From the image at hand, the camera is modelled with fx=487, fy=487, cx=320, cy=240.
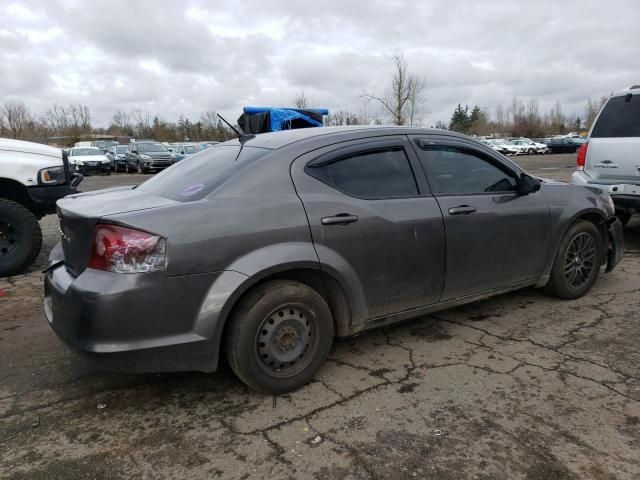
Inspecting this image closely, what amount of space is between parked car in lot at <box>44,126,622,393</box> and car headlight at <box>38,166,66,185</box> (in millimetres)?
2838

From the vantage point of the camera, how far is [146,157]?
83.4ft

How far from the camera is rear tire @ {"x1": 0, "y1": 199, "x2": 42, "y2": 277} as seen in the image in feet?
17.7

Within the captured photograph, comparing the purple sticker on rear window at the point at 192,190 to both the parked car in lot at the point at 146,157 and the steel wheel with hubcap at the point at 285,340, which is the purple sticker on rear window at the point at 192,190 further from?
the parked car in lot at the point at 146,157

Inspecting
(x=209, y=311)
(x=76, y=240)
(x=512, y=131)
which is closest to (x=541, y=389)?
(x=209, y=311)

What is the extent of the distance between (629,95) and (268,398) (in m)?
6.11

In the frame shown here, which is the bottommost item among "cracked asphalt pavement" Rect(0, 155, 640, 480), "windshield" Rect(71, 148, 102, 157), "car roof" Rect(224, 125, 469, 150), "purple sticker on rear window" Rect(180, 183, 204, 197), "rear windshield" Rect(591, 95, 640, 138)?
"cracked asphalt pavement" Rect(0, 155, 640, 480)

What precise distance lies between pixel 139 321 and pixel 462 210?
2271 millimetres

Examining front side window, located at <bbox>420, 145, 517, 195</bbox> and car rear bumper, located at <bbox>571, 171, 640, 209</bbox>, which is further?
car rear bumper, located at <bbox>571, 171, 640, 209</bbox>

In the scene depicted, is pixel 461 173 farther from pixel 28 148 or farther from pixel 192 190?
pixel 28 148

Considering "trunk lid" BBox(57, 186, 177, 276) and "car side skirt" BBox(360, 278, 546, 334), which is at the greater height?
"trunk lid" BBox(57, 186, 177, 276)

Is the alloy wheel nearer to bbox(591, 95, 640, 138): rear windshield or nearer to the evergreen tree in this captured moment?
bbox(591, 95, 640, 138): rear windshield

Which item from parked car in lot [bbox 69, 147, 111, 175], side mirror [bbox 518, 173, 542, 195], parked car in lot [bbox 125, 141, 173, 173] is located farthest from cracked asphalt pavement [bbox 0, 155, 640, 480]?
parked car in lot [bbox 69, 147, 111, 175]

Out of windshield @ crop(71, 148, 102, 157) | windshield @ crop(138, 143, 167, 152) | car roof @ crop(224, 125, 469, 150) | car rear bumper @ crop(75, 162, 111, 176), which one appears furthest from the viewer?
windshield @ crop(138, 143, 167, 152)

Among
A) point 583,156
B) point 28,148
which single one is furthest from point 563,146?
point 28,148
